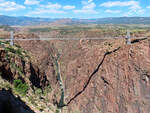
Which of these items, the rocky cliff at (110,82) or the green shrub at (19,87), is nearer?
the green shrub at (19,87)

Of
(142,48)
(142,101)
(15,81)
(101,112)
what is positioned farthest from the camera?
(101,112)

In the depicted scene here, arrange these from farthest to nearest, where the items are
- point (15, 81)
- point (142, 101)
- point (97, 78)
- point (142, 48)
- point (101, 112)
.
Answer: point (97, 78)
point (101, 112)
point (142, 48)
point (142, 101)
point (15, 81)

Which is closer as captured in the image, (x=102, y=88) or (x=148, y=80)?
(x=148, y=80)

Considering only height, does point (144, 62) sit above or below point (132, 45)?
below

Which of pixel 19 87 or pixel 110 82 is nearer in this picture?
pixel 19 87

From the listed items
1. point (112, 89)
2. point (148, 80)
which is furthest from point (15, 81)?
point (148, 80)

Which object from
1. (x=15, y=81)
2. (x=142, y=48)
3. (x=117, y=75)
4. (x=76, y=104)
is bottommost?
(x=76, y=104)

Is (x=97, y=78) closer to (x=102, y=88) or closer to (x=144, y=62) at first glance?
(x=102, y=88)

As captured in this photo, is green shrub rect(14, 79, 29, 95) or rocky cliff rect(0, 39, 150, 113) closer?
green shrub rect(14, 79, 29, 95)

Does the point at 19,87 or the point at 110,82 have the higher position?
the point at 19,87

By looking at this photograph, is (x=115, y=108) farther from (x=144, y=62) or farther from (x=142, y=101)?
(x=144, y=62)
